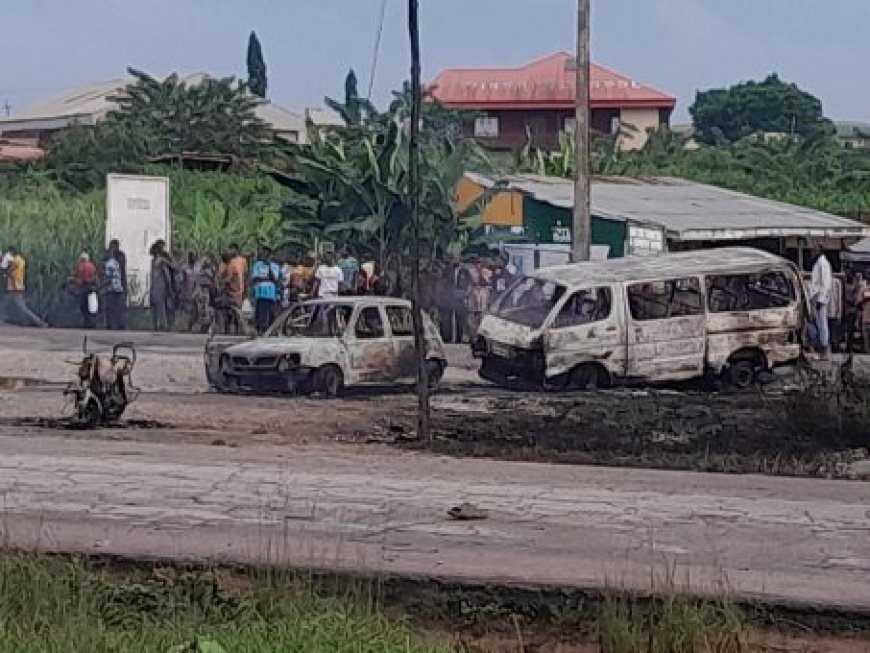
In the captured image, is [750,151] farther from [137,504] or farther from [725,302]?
[137,504]

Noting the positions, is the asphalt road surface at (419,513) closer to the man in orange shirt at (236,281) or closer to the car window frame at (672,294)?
the car window frame at (672,294)

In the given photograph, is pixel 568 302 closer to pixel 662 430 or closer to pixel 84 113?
pixel 662 430

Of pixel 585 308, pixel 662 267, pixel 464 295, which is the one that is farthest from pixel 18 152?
pixel 585 308

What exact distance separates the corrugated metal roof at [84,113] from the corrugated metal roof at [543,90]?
7371 millimetres

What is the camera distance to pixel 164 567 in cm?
966

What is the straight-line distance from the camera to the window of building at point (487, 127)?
74625 mm

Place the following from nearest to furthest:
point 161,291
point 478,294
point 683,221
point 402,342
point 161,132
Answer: point 402,342
point 478,294
point 161,291
point 683,221
point 161,132

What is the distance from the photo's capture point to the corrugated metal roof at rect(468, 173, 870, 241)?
2915cm

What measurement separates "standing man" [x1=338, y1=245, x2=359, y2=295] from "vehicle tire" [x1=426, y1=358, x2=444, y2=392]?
547 cm

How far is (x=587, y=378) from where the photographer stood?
67.2 feet

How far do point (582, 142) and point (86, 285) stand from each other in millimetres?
9490

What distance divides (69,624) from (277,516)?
4.00m

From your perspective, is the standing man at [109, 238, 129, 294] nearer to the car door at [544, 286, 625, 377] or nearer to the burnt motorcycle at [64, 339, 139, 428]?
the car door at [544, 286, 625, 377]

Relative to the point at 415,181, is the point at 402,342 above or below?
below
